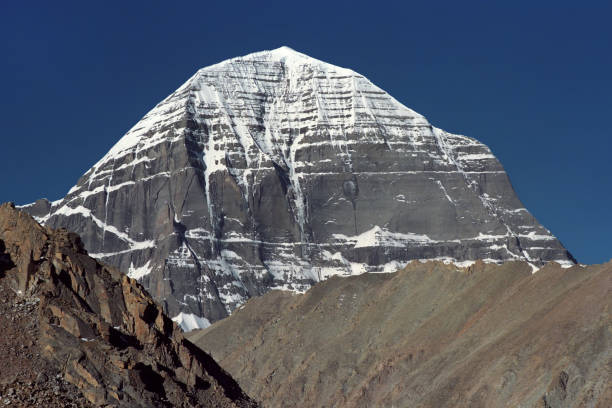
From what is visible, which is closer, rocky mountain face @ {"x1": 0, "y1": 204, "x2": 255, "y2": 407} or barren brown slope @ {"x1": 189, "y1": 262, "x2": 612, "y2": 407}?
rocky mountain face @ {"x1": 0, "y1": 204, "x2": 255, "y2": 407}

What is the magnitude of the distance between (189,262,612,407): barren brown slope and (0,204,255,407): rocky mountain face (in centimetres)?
4283

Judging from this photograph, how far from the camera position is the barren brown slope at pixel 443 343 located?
122m

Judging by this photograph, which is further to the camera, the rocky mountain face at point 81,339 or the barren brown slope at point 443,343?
the barren brown slope at point 443,343

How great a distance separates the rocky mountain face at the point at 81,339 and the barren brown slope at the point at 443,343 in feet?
141

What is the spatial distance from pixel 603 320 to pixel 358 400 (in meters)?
39.3

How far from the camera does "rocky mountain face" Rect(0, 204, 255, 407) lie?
70688 millimetres

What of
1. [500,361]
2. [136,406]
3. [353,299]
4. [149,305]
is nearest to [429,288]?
[353,299]

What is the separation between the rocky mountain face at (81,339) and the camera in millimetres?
70688

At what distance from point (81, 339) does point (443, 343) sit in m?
82.0

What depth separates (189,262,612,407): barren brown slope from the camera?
12231 cm

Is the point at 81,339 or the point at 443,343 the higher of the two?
the point at 443,343

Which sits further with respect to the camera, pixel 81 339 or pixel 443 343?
pixel 443 343

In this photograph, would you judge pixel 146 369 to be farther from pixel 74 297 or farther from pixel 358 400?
pixel 358 400

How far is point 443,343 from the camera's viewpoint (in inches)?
5989
